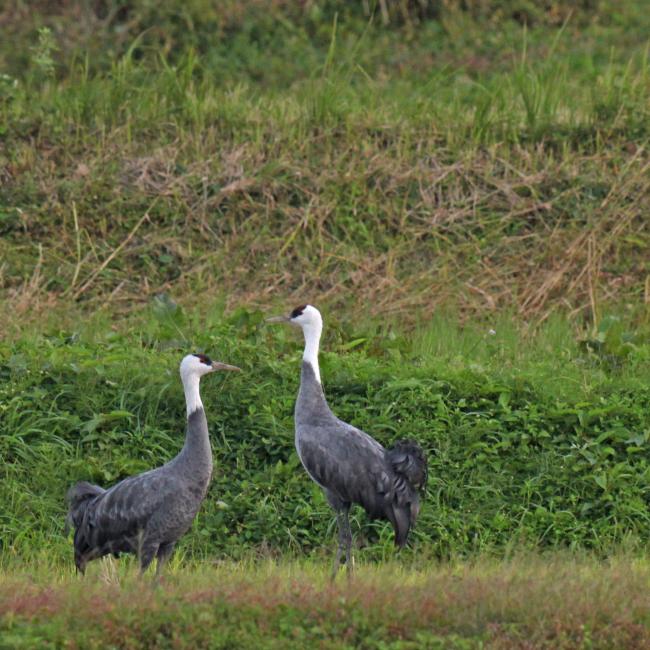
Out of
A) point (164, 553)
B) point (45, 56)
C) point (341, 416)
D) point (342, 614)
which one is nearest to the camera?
point (342, 614)

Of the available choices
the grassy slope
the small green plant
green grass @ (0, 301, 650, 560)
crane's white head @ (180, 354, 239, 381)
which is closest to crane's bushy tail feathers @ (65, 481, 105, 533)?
green grass @ (0, 301, 650, 560)

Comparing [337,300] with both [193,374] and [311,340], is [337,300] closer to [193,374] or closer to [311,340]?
[311,340]

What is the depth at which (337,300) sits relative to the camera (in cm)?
1207

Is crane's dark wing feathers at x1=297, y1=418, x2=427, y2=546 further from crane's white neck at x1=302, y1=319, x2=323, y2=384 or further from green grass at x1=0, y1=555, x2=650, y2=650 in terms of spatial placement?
green grass at x1=0, y1=555, x2=650, y2=650

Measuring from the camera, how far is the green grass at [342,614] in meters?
6.49

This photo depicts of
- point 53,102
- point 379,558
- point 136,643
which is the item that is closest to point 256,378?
point 379,558

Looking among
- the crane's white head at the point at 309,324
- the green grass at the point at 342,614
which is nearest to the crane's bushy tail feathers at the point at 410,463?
the crane's white head at the point at 309,324

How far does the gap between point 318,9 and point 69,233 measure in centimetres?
524

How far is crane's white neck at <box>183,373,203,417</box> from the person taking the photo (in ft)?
27.1

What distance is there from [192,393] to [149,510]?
30.5 inches

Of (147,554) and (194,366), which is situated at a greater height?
(194,366)

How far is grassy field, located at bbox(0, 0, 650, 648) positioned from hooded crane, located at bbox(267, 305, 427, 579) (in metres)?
0.31

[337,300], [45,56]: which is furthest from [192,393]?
[45,56]

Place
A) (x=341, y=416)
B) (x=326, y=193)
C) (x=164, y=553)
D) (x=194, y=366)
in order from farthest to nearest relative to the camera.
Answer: (x=326, y=193), (x=341, y=416), (x=194, y=366), (x=164, y=553)
